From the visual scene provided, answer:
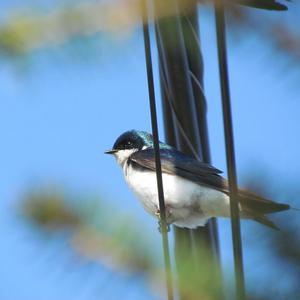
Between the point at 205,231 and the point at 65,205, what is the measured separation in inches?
83.7

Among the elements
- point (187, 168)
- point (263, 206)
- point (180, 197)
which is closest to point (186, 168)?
point (187, 168)

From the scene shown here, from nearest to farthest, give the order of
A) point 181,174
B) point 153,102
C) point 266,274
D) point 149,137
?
point 266,274 → point 153,102 → point 181,174 → point 149,137

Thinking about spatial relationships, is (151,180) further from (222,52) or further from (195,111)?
(222,52)

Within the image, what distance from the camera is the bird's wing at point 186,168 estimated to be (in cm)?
316

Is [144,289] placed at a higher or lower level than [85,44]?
lower

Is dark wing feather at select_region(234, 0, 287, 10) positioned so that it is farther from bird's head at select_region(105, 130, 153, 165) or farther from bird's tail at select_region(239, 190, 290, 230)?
bird's head at select_region(105, 130, 153, 165)

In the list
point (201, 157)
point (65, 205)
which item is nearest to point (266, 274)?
point (65, 205)

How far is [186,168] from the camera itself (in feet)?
10.7

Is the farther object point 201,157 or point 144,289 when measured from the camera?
point 201,157

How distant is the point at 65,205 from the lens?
0.52 m

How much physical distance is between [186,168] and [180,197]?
0.19 m

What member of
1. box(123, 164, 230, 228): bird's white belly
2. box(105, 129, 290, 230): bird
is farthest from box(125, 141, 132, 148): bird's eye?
box(123, 164, 230, 228): bird's white belly

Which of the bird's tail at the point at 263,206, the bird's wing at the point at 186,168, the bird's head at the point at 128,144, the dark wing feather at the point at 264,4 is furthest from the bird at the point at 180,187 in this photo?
the dark wing feather at the point at 264,4

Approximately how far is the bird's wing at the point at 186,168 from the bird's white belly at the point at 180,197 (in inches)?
1.4
